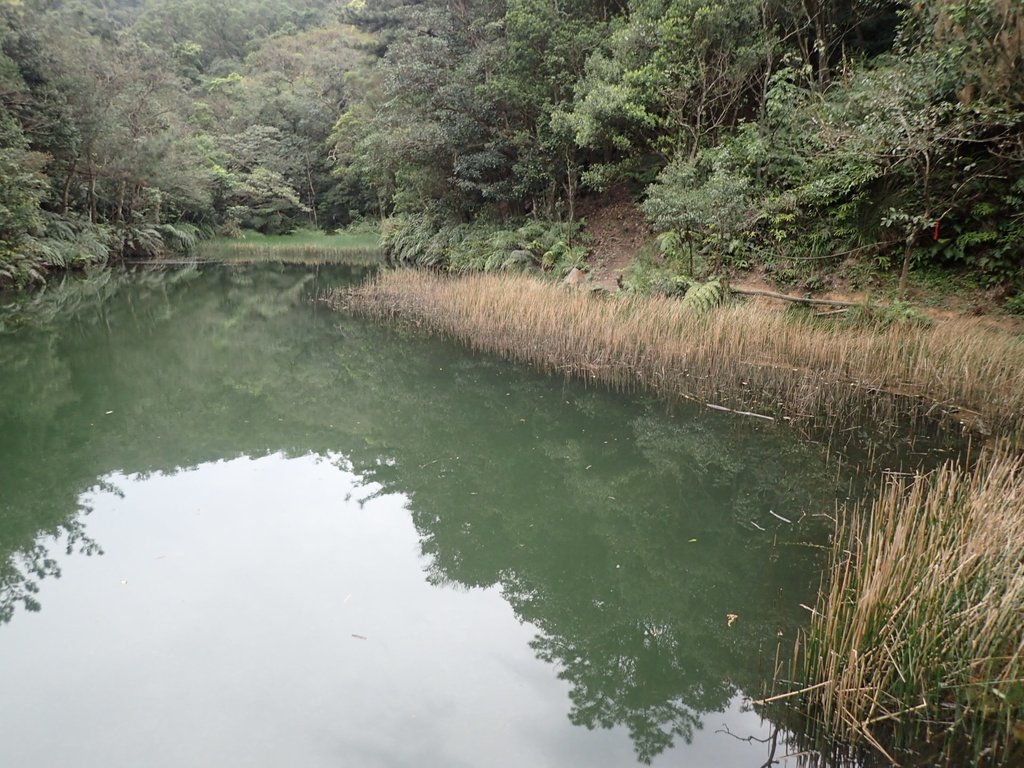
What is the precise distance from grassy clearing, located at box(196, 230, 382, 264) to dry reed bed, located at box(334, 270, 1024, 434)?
44.4 feet

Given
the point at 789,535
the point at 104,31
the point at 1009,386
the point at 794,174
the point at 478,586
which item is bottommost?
the point at 478,586

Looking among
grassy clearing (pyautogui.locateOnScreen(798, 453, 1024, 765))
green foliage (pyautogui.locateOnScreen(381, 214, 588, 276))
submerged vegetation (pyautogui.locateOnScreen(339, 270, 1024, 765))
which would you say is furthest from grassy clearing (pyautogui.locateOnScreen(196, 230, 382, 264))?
grassy clearing (pyautogui.locateOnScreen(798, 453, 1024, 765))

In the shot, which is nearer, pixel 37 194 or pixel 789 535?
pixel 789 535

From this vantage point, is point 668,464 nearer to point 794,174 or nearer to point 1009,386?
point 1009,386

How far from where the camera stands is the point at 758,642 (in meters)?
2.73

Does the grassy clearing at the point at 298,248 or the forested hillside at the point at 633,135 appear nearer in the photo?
the forested hillside at the point at 633,135

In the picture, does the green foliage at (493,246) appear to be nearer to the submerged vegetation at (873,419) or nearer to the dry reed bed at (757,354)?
the submerged vegetation at (873,419)

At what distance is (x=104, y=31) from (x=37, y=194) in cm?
1535

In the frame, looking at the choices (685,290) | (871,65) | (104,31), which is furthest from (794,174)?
(104,31)

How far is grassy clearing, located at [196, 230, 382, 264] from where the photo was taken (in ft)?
73.8

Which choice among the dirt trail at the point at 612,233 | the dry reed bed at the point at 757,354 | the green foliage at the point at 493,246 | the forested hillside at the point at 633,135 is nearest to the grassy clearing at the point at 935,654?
the dry reed bed at the point at 757,354

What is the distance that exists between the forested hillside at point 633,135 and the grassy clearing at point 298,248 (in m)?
1.61

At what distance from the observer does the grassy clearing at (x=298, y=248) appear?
22500 mm

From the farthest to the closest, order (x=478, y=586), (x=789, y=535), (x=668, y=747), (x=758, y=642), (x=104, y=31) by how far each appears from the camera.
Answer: (x=104, y=31) < (x=789, y=535) < (x=478, y=586) < (x=758, y=642) < (x=668, y=747)
